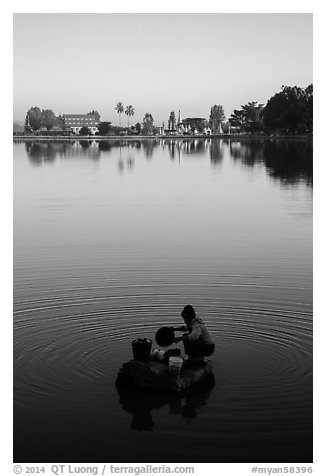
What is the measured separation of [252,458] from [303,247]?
62.5 ft

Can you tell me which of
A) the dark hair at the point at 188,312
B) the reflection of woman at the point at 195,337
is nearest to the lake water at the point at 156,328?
the reflection of woman at the point at 195,337

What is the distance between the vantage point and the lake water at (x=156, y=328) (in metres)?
13.3

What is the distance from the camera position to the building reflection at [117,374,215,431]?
14.1 metres

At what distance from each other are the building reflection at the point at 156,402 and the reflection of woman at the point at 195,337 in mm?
658

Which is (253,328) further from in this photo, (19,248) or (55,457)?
(19,248)

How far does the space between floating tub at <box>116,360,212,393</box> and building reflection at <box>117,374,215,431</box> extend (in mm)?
126

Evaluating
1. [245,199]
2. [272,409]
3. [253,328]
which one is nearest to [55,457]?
[272,409]

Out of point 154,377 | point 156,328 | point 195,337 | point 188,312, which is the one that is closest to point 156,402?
point 154,377

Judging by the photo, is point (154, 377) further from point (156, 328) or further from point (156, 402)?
point (156, 328)

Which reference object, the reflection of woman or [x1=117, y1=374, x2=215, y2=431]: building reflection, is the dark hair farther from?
[x1=117, y1=374, x2=215, y2=431]: building reflection

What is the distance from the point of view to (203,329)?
1599 cm

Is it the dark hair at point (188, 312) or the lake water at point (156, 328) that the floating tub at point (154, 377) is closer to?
the lake water at point (156, 328)

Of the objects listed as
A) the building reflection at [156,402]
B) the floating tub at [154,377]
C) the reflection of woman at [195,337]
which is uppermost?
the reflection of woman at [195,337]

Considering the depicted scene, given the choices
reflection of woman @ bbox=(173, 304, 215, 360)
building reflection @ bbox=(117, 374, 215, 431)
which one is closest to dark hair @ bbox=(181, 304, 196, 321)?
reflection of woman @ bbox=(173, 304, 215, 360)
